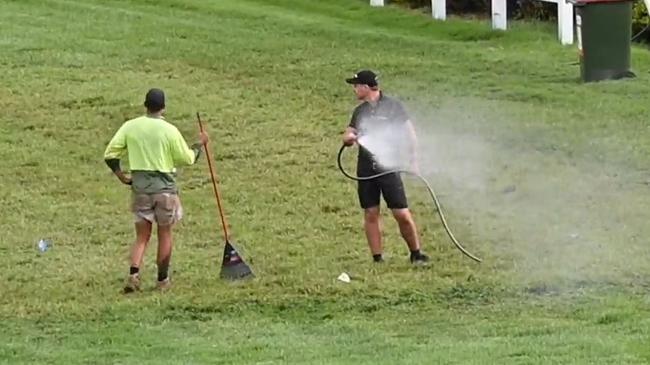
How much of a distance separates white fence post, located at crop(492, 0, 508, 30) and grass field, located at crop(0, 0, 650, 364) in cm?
20

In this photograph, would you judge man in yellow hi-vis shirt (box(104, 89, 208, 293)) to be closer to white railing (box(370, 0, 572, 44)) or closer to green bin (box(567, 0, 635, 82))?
green bin (box(567, 0, 635, 82))

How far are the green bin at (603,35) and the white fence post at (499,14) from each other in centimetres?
353

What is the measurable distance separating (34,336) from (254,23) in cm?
1313

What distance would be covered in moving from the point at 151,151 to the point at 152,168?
0.12 metres

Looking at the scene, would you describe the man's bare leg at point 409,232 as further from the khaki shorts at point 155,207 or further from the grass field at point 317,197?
the khaki shorts at point 155,207

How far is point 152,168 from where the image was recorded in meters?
10.8

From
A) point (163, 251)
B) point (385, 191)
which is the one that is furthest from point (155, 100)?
point (385, 191)

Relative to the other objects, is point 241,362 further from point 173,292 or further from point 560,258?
point 560,258

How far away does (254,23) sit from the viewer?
22547mm

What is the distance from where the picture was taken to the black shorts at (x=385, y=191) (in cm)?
1138

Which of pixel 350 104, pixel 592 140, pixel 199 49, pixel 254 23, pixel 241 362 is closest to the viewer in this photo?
pixel 241 362

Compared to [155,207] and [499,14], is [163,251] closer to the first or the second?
[155,207]

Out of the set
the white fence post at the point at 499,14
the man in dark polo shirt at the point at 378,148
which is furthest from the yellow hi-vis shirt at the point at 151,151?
the white fence post at the point at 499,14

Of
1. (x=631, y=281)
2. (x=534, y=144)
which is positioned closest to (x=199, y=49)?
(x=534, y=144)
